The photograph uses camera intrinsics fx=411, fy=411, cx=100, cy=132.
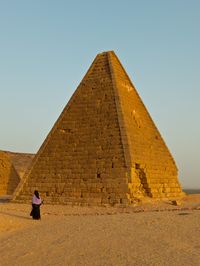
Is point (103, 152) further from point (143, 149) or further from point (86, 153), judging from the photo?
point (143, 149)

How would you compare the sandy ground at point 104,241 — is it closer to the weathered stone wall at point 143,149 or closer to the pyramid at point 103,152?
the pyramid at point 103,152

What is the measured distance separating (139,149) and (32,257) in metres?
10.0

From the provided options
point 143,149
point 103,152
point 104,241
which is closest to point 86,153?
point 103,152

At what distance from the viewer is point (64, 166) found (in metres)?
16.6

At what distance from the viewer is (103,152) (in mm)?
15953

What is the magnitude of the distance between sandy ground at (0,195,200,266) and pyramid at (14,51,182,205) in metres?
4.63

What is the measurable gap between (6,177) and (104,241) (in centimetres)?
2321

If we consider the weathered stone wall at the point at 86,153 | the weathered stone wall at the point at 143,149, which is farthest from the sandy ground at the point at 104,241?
the weathered stone wall at the point at 143,149

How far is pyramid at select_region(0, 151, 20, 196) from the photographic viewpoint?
29.3 m

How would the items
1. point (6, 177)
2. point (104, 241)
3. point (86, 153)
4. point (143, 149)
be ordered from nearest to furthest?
point (104, 241)
point (86, 153)
point (143, 149)
point (6, 177)

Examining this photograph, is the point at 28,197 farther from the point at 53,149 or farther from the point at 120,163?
the point at 120,163

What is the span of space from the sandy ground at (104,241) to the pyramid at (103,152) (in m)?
4.63

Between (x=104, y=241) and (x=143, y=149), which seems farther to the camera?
(x=143, y=149)

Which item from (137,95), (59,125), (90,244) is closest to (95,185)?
(59,125)
